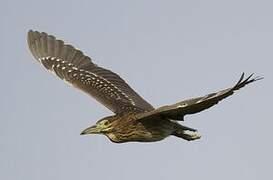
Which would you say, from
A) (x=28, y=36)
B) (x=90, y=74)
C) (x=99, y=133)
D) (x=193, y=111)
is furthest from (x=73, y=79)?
(x=193, y=111)

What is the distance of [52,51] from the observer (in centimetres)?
1623

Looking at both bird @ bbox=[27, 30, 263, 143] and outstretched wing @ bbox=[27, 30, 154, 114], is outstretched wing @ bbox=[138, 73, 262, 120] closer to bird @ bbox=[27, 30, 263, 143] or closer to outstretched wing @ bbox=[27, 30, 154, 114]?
bird @ bbox=[27, 30, 263, 143]

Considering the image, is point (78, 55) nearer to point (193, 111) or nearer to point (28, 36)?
point (28, 36)

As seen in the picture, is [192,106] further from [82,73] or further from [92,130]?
[82,73]

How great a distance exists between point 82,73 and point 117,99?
5.42ft

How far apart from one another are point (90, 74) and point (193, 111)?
4854mm

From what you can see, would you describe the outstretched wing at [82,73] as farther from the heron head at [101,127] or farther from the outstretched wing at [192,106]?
the outstretched wing at [192,106]

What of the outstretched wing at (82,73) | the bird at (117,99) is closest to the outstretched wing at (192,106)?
the bird at (117,99)

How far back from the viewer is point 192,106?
10852 millimetres

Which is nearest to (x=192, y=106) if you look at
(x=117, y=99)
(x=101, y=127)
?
(x=101, y=127)

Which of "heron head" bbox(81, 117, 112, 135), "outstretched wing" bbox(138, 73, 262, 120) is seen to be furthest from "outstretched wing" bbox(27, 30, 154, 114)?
"outstretched wing" bbox(138, 73, 262, 120)

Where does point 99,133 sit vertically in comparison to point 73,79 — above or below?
below

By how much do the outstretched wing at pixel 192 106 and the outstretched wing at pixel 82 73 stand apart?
1.87 meters

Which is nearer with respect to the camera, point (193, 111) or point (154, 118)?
point (193, 111)
